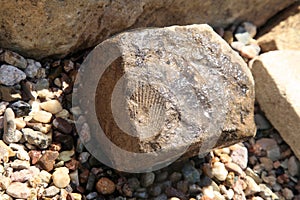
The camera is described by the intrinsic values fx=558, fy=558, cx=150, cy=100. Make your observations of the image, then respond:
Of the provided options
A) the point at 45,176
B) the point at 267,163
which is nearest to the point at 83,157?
the point at 45,176

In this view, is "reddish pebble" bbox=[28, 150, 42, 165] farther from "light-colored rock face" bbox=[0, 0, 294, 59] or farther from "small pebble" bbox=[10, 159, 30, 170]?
"light-colored rock face" bbox=[0, 0, 294, 59]

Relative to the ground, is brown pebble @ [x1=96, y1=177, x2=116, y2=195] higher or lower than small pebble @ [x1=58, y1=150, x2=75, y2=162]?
lower

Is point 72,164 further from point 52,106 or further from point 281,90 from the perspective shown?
point 281,90

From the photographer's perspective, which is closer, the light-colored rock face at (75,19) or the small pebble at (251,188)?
the light-colored rock face at (75,19)

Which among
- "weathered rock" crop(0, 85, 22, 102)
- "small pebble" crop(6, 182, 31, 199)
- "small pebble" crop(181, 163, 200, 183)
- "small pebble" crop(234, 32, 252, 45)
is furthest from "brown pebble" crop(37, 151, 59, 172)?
"small pebble" crop(234, 32, 252, 45)

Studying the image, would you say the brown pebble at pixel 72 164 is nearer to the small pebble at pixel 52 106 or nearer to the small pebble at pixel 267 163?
the small pebble at pixel 52 106

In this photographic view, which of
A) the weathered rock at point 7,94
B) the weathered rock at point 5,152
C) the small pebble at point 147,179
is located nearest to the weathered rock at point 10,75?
the weathered rock at point 7,94

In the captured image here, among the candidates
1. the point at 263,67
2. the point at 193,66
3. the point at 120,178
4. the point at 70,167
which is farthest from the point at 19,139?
the point at 263,67
